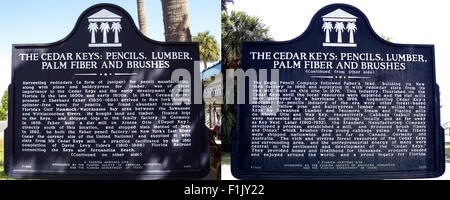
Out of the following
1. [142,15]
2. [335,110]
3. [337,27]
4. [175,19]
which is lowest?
[335,110]

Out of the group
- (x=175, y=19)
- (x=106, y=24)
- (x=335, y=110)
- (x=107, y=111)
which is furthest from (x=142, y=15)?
(x=335, y=110)

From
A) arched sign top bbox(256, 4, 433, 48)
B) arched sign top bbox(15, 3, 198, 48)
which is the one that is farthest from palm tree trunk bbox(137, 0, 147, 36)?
arched sign top bbox(256, 4, 433, 48)

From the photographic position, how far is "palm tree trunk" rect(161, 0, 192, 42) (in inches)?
230

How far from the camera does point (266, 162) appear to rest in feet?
17.0

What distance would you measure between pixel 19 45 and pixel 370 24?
5.28 meters

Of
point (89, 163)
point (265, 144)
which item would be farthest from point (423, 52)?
point (89, 163)

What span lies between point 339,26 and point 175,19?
8.67 feet

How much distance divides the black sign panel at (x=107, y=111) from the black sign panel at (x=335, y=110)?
0.88 m

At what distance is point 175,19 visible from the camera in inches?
231

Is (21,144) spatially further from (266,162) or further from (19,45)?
(266,162)

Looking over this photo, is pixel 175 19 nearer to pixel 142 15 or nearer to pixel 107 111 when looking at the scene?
pixel 142 15

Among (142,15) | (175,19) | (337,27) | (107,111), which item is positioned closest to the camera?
(107,111)

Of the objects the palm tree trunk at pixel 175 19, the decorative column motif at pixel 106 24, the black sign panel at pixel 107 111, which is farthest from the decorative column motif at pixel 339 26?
the decorative column motif at pixel 106 24

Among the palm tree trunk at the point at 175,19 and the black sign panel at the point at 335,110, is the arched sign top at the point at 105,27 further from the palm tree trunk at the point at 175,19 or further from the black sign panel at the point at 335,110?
the black sign panel at the point at 335,110
